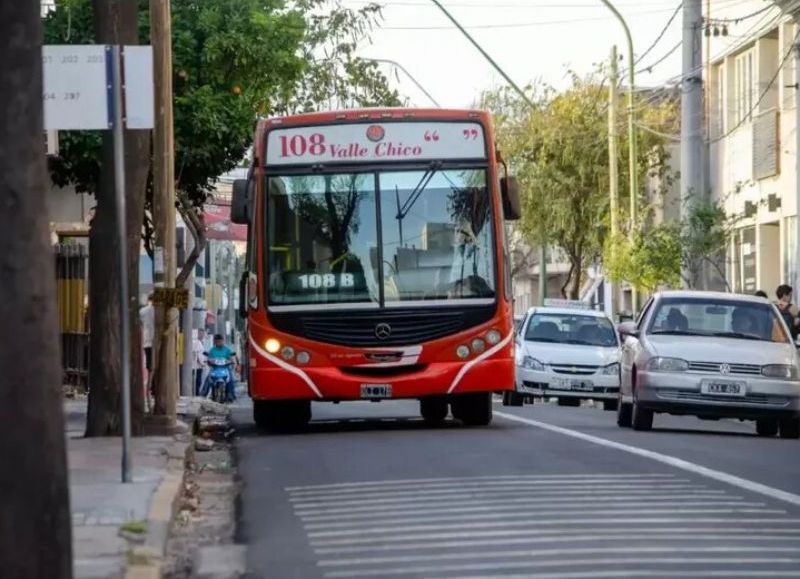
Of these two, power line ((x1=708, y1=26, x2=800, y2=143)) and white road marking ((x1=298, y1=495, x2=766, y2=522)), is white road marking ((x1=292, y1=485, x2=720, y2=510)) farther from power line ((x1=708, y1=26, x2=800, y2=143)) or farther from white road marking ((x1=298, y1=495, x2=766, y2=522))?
power line ((x1=708, y1=26, x2=800, y2=143))

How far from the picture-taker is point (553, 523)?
35.8 ft

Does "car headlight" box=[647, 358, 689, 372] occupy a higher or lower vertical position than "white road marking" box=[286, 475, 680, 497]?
higher

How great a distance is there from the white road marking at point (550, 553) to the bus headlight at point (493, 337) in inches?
388

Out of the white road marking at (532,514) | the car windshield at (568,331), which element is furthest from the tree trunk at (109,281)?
the car windshield at (568,331)

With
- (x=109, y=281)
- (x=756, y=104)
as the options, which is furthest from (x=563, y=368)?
(x=109, y=281)

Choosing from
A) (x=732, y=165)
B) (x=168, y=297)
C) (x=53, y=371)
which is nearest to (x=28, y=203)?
(x=53, y=371)

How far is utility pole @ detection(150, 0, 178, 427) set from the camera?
63.1ft

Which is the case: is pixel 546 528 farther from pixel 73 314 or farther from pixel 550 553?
pixel 73 314

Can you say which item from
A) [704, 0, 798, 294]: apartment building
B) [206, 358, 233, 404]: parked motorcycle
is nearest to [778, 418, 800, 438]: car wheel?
[704, 0, 798, 294]: apartment building

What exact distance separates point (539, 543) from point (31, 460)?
132 inches

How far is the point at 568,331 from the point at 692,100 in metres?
4.30

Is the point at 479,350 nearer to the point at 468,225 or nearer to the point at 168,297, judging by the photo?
the point at 468,225

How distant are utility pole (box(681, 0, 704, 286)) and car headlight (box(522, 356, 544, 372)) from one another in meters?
3.96

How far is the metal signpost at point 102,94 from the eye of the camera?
1234cm
